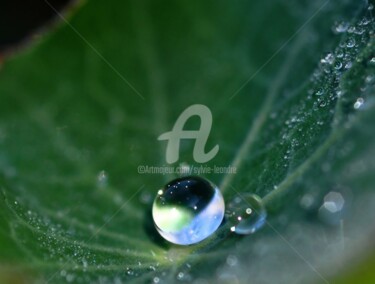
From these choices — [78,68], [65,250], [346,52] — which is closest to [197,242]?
[65,250]

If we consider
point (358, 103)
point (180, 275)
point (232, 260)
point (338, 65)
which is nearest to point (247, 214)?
point (232, 260)

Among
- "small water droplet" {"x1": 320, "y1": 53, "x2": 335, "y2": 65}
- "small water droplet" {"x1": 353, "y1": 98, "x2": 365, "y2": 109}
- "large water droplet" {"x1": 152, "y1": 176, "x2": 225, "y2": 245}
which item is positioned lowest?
"large water droplet" {"x1": 152, "y1": 176, "x2": 225, "y2": 245}

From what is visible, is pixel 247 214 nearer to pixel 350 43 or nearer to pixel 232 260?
pixel 232 260

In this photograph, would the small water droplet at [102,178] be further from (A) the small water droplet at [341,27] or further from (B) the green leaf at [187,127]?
(A) the small water droplet at [341,27]

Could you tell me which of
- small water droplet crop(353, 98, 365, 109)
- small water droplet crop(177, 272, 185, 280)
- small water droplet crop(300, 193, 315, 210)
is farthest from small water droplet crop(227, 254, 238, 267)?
small water droplet crop(353, 98, 365, 109)

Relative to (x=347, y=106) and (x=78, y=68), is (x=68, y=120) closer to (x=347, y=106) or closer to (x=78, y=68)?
(x=78, y=68)

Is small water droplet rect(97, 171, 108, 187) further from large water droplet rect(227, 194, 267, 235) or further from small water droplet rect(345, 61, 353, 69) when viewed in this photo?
small water droplet rect(345, 61, 353, 69)
